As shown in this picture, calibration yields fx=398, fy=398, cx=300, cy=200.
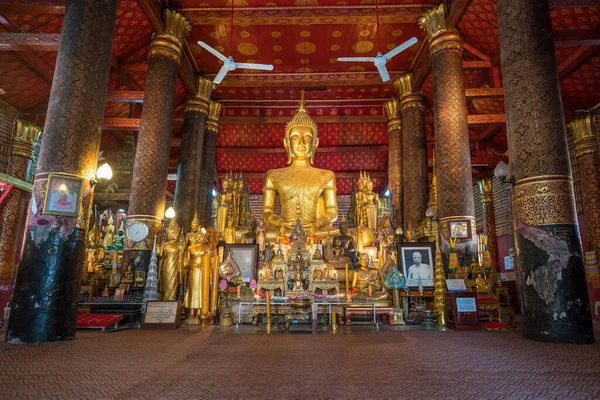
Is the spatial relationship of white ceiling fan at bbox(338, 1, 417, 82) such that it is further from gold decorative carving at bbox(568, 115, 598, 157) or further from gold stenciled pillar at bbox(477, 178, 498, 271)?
gold stenciled pillar at bbox(477, 178, 498, 271)

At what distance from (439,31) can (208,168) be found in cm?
711

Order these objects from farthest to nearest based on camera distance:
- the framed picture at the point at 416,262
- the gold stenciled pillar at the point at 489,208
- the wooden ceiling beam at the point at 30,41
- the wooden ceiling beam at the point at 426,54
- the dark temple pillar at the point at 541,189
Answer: the gold stenciled pillar at the point at 489,208 → the wooden ceiling beam at the point at 426,54 → the framed picture at the point at 416,262 → the wooden ceiling beam at the point at 30,41 → the dark temple pillar at the point at 541,189

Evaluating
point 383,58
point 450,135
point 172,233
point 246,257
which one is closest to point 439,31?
point 383,58

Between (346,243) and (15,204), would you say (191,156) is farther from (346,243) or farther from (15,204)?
(346,243)

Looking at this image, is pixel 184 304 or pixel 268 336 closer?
pixel 268 336

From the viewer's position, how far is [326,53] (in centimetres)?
1050

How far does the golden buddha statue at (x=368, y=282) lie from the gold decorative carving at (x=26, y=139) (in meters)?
8.23

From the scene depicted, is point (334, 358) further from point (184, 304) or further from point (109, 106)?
point (109, 106)

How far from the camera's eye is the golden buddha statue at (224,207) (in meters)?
9.06

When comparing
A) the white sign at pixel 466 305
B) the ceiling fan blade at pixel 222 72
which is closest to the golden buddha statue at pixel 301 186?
the ceiling fan blade at pixel 222 72

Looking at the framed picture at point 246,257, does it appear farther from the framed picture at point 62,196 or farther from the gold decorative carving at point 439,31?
the gold decorative carving at point 439,31

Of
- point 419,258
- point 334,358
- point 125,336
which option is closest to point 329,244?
point 419,258

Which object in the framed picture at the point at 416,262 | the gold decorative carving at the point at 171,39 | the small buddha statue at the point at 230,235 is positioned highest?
the gold decorative carving at the point at 171,39

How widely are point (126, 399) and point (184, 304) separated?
4.28m
